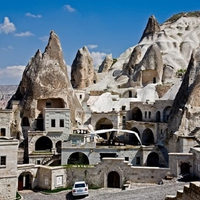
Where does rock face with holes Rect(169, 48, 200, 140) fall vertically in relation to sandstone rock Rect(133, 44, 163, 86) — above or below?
below

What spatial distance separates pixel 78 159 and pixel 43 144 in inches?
252

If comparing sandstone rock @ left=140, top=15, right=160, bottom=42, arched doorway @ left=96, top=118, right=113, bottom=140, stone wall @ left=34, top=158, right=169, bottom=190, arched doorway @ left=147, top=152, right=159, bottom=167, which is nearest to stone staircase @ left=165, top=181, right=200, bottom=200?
stone wall @ left=34, top=158, right=169, bottom=190

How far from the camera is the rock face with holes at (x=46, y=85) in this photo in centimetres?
4575

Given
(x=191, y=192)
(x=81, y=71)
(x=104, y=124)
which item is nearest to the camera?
(x=191, y=192)

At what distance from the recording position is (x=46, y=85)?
152ft

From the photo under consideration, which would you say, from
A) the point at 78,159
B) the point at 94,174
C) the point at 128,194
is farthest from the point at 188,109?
the point at 128,194

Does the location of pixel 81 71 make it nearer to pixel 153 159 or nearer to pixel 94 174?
pixel 153 159

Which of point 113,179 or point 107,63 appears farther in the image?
point 107,63

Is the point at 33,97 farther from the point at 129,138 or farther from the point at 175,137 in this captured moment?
the point at 175,137

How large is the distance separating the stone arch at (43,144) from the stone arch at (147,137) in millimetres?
11775

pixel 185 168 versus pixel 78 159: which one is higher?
pixel 185 168

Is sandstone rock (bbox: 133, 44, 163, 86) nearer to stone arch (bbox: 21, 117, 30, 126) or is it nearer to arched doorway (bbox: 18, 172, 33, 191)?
stone arch (bbox: 21, 117, 30, 126)

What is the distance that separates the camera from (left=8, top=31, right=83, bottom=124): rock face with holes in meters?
45.8

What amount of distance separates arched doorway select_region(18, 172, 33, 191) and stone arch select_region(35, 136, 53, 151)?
28.9ft
